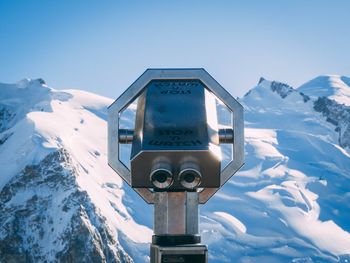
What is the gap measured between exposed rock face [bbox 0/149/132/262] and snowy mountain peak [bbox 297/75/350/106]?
88.1m

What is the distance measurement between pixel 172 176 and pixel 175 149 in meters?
0.10

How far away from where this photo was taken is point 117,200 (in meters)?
108

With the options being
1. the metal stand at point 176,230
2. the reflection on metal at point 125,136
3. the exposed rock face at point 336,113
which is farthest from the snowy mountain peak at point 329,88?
the metal stand at point 176,230

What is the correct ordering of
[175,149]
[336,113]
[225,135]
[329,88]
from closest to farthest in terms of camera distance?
[175,149] → [225,135] → [336,113] → [329,88]

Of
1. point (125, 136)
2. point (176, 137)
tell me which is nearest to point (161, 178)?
point (176, 137)

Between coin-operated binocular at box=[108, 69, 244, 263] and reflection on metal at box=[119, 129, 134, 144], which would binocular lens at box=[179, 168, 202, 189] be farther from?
reflection on metal at box=[119, 129, 134, 144]

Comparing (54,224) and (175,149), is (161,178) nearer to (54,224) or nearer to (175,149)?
(175,149)

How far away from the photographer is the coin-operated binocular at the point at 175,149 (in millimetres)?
2023

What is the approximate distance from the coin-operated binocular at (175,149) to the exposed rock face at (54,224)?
9462 cm

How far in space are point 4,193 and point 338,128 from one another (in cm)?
8686

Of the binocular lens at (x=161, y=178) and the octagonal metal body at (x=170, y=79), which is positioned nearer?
the binocular lens at (x=161, y=178)

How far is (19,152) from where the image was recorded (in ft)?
349

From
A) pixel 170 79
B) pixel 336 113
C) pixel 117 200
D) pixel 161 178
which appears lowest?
pixel 117 200

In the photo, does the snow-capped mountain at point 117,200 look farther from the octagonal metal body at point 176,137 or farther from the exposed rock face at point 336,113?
the octagonal metal body at point 176,137
